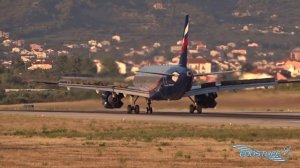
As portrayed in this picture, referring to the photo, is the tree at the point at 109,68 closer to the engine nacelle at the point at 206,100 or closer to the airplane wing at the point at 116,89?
the airplane wing at the point at 116,89

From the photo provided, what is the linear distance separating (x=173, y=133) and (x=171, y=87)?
28.7 metres

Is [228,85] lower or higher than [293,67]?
lower

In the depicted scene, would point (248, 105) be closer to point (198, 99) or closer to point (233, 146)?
point (198, 99)

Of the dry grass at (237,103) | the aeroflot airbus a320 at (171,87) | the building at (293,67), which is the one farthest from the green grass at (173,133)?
the building at (293,67)

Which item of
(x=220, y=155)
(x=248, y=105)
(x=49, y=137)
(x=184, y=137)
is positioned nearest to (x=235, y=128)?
(x=184, y=137)

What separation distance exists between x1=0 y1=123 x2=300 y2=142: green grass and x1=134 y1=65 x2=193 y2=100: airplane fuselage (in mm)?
20924

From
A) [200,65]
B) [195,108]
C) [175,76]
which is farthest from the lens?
[200,65]

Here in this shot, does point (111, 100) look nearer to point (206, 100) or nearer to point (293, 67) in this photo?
point (206, 100)

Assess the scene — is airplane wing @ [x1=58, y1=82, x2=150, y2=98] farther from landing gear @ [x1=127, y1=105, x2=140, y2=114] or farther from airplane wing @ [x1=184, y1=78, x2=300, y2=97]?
airplane wing @ [x1=184, y1=78, x2=300, y2=97]

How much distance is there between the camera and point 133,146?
54.1 m

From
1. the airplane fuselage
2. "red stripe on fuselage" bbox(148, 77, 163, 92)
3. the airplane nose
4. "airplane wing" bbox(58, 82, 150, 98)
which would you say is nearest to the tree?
"airplane wing" bbox(58, 82, 150, 98)

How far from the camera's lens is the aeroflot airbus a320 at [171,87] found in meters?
92.3

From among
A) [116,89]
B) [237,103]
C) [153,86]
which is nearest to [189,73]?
[153,86]

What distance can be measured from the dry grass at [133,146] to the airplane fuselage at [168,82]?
17.4m
